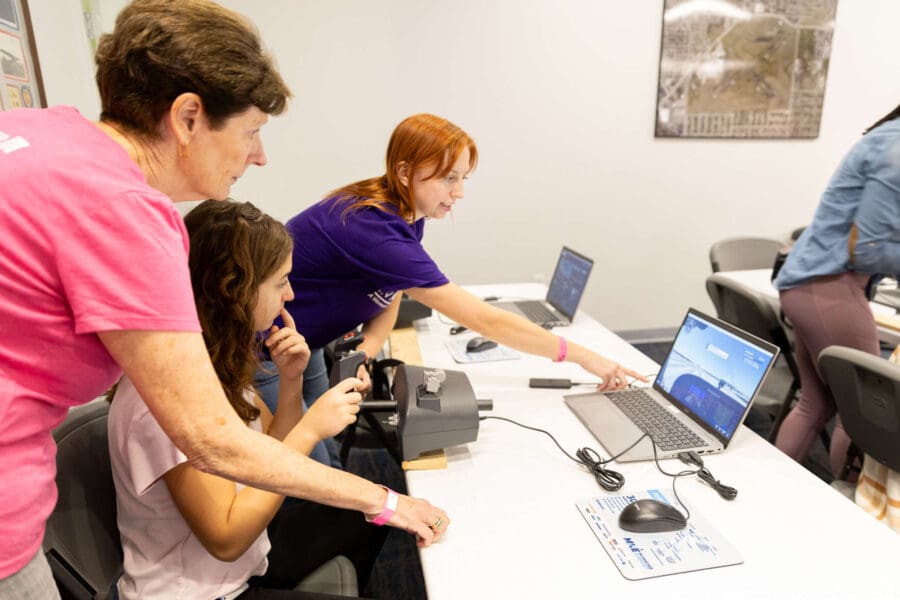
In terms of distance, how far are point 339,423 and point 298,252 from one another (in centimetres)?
69

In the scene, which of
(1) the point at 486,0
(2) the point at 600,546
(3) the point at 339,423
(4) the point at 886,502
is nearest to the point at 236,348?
(3) the point at 339,423

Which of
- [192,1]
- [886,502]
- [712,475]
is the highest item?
[192,1]

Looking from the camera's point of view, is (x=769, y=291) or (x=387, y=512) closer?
(x=387, y=512)

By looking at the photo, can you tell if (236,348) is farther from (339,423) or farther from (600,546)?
(600,546)

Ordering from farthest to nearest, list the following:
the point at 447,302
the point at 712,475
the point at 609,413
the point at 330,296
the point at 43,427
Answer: the point at 330,296 < the point at 447,302 < the point at 609,413 < the point at 712,475 < the point at 43,427

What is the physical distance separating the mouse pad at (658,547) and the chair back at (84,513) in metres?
0.83

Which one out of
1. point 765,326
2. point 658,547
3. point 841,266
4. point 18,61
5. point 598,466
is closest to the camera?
point 658,547

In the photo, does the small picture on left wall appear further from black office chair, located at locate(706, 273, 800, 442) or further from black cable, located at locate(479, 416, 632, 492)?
black office chair, located at locate(706, 273, 800, 442)

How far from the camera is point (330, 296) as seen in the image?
1.60 m

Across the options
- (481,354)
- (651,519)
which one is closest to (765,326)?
(481,354)

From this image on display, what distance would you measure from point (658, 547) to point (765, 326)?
1361 mm

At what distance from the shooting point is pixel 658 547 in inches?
36.6

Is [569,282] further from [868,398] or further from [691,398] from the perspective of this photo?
[868,398]

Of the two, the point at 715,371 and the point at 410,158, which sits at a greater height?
the point at 410,158
